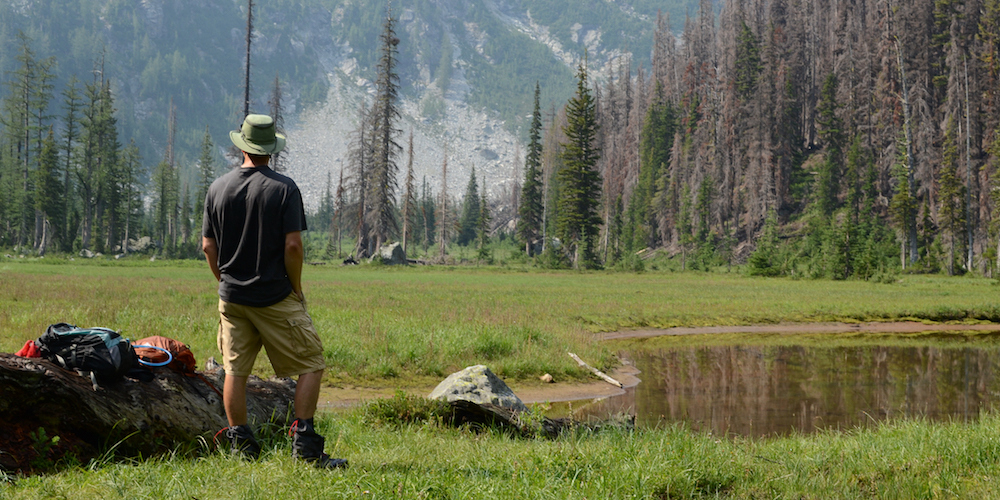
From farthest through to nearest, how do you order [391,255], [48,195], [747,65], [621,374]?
[747,65] → [48,195] → [391,255] → [621,374]

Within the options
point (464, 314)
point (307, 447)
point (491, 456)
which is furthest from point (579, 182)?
point (307, 447)

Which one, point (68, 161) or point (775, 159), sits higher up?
point (775, 159)

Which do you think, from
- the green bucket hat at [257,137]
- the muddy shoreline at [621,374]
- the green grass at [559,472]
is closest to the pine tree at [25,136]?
the muddy shoreline at [621,374]

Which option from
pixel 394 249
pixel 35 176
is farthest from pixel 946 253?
pixel 35 176

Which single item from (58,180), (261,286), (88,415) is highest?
(58,180)

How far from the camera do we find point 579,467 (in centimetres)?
439

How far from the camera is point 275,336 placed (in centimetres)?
444

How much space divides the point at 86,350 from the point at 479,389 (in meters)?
4.24

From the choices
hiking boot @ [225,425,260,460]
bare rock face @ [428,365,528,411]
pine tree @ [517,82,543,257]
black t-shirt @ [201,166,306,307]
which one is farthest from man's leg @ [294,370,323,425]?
pine tree @ [517,82,543,257]

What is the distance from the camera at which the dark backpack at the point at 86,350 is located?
453 centimetres

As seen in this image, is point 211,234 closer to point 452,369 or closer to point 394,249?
point 452,369

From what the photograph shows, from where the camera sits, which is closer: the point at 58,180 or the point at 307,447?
the point at 307,447

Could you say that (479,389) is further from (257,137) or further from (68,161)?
(68,161)

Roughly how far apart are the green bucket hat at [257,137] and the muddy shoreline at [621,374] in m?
4.38
